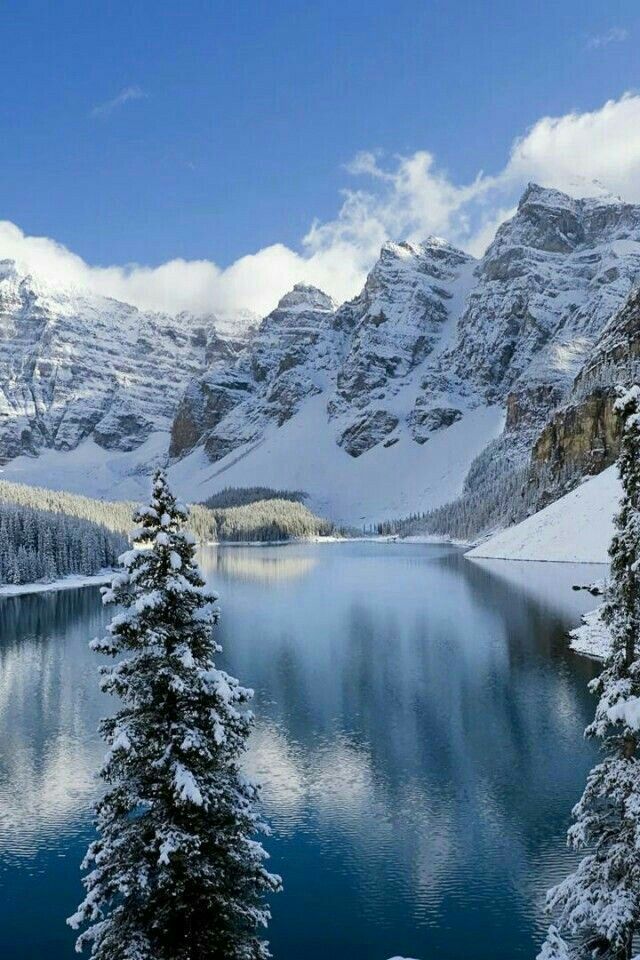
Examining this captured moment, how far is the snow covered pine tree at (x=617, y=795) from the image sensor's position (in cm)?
1126

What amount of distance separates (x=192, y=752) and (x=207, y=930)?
294 cm

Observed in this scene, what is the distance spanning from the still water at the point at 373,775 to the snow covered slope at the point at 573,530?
4505cm

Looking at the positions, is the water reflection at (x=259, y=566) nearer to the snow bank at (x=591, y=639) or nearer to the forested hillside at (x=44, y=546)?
the forested hillside at (x=44, y=546)

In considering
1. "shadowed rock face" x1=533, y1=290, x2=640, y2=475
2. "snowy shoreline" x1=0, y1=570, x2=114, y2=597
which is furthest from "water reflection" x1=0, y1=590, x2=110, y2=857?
"shadowed rock face" x1=533, y1=290, x2=640, y2=475

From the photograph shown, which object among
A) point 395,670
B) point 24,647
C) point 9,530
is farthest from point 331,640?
point 9,530

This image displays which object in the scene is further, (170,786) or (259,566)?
(259,566)

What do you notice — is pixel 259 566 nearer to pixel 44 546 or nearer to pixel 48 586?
pixel 44 546

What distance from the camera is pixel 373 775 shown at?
31.6 m

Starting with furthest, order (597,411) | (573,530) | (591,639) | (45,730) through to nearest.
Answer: (597,411) < (573,530) < (591,639) < (45,730)

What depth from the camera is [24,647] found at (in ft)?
210

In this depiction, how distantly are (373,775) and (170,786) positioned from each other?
20.5 metres

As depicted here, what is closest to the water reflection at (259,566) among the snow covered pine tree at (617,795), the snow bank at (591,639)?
the snow bank at (591,639)

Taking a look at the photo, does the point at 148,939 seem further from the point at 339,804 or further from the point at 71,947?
the point at 339,804

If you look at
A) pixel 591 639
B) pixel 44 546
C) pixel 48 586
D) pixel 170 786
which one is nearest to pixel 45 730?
pixel 170 786
